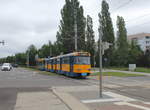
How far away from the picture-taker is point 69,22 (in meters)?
52.4

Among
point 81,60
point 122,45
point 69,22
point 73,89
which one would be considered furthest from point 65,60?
point 122,45

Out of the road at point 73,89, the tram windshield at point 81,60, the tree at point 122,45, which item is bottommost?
the road at point 73,89

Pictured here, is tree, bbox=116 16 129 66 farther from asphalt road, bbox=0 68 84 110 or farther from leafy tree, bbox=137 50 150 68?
asphalt road, bbox=0 68 84 110

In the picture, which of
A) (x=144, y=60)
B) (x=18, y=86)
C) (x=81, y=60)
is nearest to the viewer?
(x=18, y=86)

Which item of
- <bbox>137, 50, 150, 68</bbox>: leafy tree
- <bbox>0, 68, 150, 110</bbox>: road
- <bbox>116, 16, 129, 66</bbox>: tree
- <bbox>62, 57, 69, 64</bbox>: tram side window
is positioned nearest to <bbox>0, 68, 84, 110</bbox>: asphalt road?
<bbox>0, 68, 150, 110</bbox>: road

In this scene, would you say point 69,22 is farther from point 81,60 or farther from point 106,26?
point 81,60

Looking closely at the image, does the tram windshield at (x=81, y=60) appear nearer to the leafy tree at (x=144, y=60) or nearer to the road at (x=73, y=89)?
the road at (x=73, y=89)

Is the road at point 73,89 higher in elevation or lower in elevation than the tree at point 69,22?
lower

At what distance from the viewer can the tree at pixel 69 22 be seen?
52.4 m

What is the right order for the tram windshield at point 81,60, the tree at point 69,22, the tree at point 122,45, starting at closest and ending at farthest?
the tram windshield at point 81,60 < the tree at point 69,22 < the tree at point 122,45

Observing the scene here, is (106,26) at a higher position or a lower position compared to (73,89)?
higher

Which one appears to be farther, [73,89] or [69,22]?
[69,22]

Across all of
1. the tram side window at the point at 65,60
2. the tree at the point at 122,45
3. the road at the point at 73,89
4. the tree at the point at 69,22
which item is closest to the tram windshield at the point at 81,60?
the tram side window at the point at 65,60

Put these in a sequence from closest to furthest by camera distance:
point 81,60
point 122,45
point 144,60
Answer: point 81,60, point 122,45, point 144,60
